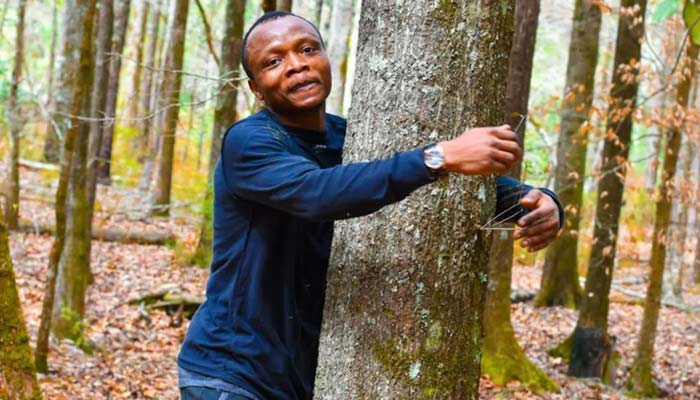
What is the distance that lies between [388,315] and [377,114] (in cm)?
60

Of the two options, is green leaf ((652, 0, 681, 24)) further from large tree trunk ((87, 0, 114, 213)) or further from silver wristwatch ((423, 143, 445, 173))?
large tree trunk ((87, 0, 114, 213))

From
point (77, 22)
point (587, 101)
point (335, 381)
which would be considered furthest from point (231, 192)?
point (587, 101)

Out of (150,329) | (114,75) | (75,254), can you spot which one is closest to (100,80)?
(75,254)

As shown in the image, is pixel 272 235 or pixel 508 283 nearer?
pixel 272 235

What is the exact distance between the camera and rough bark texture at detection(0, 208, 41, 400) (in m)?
3.48

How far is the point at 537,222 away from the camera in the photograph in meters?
2.43

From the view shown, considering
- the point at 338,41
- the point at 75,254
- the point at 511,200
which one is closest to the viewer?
the point at 511,200

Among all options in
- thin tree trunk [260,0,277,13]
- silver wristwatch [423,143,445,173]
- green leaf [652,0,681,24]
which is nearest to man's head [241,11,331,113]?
silver wristwatch [423,143,445,173]

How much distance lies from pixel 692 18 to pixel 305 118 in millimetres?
1632

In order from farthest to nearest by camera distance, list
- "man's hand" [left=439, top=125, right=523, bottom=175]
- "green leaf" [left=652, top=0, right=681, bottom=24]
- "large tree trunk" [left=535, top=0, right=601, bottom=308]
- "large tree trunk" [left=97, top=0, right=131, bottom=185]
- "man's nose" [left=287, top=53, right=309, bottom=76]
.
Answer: "large tree trunk" [left=97, top=0, right=131, bottom=185]
"large tree trunk" [left=535, top=0, right=601, bottom=308]
"green leaf" [left=652, top=0, right=681, bottom=24]
"man's nose" [left=287, top=53, right=309, bottom=76]
"man's hand" [left=439, top=125, right=523, bottom=175]

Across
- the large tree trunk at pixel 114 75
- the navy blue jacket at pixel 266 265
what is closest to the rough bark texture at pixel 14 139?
the large tree trunk at pixel 114 75

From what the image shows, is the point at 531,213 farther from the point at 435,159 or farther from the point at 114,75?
the point at 114,75

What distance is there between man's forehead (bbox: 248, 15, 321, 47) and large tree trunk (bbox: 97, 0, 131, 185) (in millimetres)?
9253

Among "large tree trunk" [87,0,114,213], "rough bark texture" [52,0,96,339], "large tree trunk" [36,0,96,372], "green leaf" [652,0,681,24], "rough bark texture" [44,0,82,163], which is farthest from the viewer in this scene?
"large tree trunk" [87,0,114,213]
